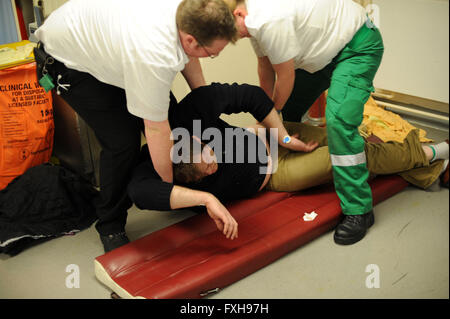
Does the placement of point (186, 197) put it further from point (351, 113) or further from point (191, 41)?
point (351, 113)

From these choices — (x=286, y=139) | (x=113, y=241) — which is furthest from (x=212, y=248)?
(x=286, y=139)

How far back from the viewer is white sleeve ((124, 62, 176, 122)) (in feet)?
4.71

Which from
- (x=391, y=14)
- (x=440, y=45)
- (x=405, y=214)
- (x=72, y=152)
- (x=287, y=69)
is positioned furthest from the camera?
(x=391, y=14)

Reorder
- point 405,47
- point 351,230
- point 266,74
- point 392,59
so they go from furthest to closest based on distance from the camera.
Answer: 1. point 392,59
2. point 405,47
3. point 266,74
4. point 351,230

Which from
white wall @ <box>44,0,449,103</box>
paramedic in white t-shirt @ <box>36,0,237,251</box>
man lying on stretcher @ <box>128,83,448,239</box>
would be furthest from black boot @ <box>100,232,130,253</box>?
white wall @ <box>44,0,449,103</box>

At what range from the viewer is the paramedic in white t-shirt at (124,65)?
4.65 feet

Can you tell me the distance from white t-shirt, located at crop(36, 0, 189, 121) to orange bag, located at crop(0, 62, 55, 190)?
2.78 ft

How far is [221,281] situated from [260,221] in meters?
0.38

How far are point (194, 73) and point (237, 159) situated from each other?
439 mm

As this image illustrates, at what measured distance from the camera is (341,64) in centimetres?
199

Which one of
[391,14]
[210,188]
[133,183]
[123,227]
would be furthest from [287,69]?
[391,14]

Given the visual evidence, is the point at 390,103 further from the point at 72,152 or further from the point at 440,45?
the point at 72,152

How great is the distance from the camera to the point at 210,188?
6.56 ft

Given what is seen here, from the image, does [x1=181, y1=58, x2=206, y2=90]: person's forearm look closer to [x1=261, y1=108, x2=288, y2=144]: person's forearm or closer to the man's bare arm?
[x1=261, y1=108, x2=288, y2=144]: person's forearm
